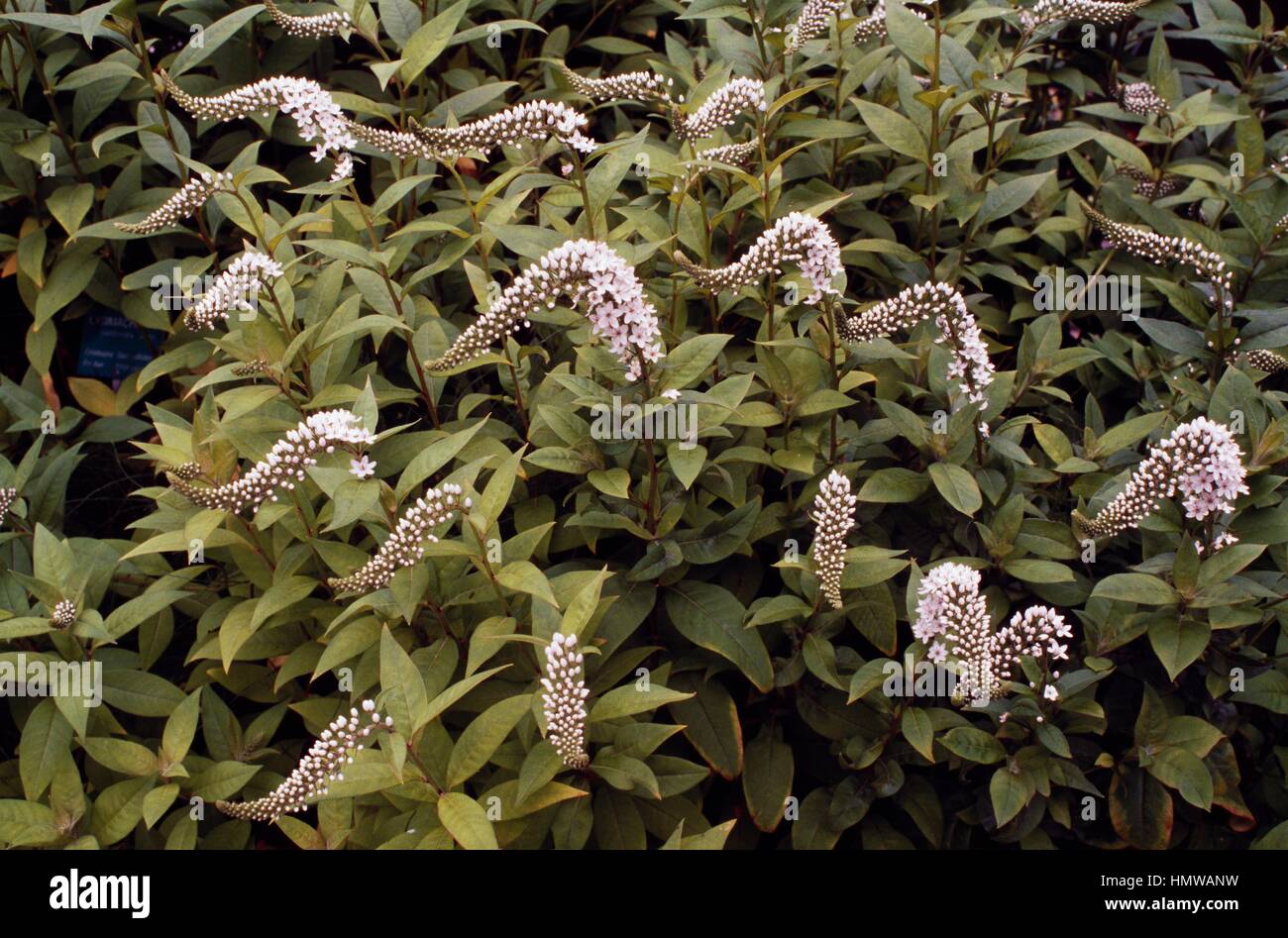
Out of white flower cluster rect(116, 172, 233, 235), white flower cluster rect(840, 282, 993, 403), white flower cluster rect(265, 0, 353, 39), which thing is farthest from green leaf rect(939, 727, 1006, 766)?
white flower cluster rect(265, 0, 353, 39)

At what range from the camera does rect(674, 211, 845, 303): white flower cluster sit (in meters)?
2.60

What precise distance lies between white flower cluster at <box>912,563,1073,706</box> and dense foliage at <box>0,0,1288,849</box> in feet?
0.04

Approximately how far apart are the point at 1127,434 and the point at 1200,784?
950 mm

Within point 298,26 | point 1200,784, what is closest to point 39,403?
point 298,26

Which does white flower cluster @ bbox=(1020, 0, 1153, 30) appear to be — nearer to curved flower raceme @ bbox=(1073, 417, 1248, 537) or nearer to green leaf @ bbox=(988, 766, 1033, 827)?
curved flower raceme @ bbox=(1073, 417, 1248, 537)

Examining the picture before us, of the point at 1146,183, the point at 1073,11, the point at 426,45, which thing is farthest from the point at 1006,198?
the point at 426,45

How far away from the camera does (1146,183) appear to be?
3.83 meters

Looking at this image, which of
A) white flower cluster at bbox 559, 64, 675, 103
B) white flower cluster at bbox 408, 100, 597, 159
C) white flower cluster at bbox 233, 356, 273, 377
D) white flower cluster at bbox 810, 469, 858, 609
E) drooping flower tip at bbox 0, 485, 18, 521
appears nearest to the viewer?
white flower cluster at bbox 810, 469, 858, 609

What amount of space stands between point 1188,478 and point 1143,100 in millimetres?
1880

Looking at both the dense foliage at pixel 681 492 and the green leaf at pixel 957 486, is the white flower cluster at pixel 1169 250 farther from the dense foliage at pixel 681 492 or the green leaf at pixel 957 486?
the green leaf at pixel 957 486

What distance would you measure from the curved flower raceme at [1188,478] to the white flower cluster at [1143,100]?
1.75 m
